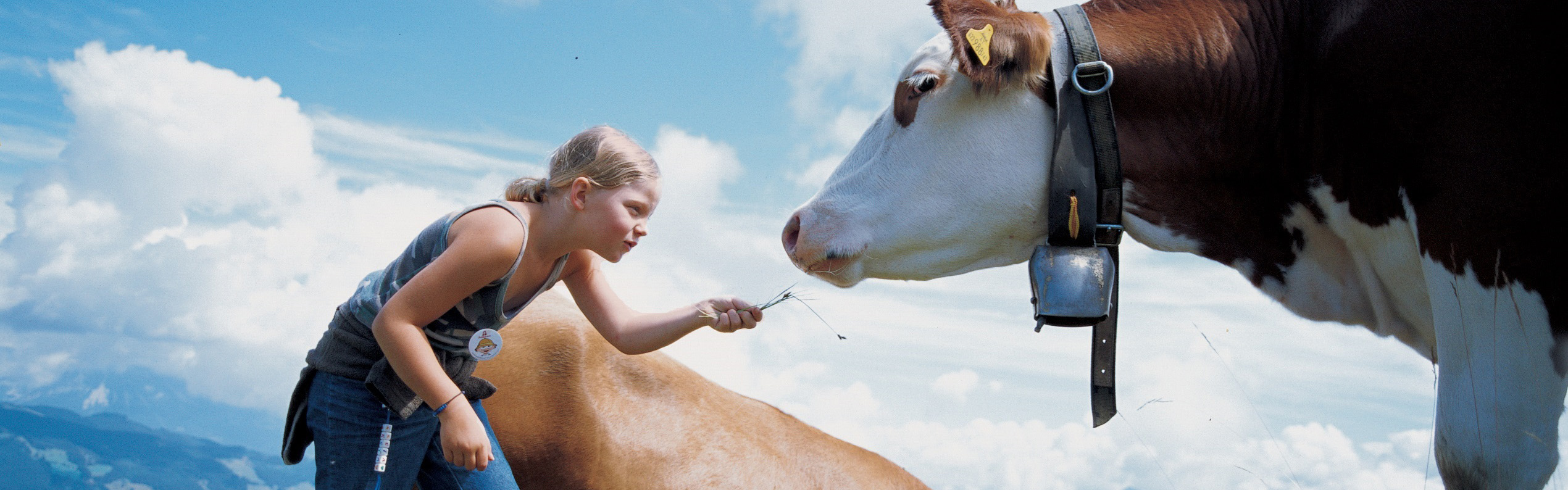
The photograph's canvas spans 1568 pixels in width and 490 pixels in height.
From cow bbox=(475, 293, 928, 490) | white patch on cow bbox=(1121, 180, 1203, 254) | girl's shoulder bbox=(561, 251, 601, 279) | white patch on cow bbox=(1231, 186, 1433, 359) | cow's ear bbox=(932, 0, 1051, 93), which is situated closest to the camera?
white patch on cow bbox=(1231, 186, 1433, 359)

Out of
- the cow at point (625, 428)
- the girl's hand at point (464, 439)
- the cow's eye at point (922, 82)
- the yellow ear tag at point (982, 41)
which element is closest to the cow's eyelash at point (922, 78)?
the cow's eye at point (922, 82)

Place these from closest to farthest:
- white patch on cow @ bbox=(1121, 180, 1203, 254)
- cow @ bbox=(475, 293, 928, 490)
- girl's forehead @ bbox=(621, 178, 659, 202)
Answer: white patch on cow @ bbox=(1121, 180, 1203, 254)
girl's forehead @ bbox=(621, 178, 659, 202)
cow @ bbox=(475, 293, 928, 490)

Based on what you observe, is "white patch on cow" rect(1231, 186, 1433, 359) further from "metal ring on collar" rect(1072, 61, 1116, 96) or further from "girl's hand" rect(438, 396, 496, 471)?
"girl's hand" rect(438, 396, 496, 471)

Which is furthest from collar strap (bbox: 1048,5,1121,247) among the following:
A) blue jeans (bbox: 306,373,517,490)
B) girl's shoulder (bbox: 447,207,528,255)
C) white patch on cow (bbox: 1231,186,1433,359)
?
blue jeans (bbox: 306,373,517,490)

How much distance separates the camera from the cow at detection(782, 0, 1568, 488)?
2018mm

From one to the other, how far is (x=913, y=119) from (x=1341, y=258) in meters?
1.22

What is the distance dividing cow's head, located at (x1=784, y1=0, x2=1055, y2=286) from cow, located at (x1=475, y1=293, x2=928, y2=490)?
55.1 inches

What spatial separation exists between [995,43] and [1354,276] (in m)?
1.17

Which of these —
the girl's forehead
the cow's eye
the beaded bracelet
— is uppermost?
the girl's forehead

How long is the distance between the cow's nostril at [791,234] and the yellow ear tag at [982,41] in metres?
0.76

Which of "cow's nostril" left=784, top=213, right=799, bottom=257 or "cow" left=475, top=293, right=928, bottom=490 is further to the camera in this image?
"cow" left=475, top=293, right=928, bottom=490

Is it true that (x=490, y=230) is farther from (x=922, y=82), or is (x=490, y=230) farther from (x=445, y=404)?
(x=922, y=82)

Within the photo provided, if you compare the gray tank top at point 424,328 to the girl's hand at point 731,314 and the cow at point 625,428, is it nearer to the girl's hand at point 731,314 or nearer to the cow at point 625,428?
the girl's hand at point 731,314

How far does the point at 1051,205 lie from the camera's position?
256 cm
